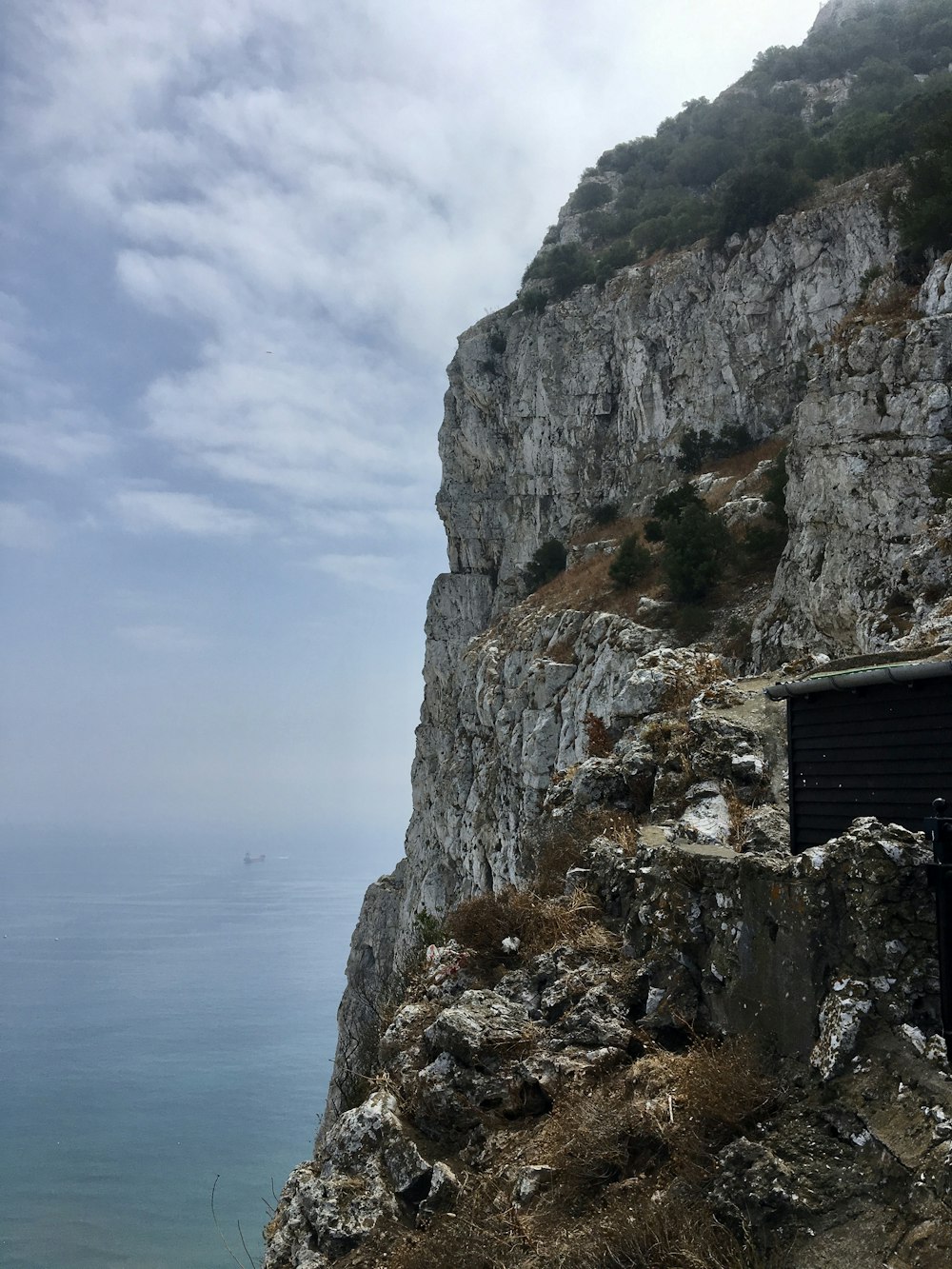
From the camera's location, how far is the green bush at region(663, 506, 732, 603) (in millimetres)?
26422

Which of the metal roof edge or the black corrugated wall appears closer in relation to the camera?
the metal roof edge

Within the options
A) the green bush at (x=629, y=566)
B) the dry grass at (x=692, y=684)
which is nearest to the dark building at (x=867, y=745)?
the dry grass at (x=692, y=684)

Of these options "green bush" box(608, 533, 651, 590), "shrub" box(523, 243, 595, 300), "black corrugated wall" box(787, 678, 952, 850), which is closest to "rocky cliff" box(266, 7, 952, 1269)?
"black corrugated wall" box(787, 678, 952, 850)

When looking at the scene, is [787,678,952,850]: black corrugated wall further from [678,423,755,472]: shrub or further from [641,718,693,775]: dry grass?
[678,423,755,472]: shrub

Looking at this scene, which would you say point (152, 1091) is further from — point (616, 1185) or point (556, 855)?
point (616, 1185)

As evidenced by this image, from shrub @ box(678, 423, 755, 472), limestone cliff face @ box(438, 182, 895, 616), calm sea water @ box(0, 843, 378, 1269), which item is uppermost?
limestone cliff face @ box(438, 182, 895, 616)

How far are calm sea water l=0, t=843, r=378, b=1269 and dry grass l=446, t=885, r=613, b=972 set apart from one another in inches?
272

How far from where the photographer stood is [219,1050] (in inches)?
3287

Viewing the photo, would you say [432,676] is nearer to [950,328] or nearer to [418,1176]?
[950,328]

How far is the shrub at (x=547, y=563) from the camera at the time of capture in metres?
41.5

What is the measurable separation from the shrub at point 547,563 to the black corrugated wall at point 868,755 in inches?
1283

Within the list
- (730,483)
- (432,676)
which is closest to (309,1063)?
(432,676)

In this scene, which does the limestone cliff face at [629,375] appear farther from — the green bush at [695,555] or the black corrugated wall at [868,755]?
the black corrugated wall at [868,755]

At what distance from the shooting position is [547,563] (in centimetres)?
4178
